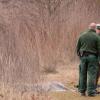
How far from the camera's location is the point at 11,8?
76.8 feet

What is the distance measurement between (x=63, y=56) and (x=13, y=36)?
4981mm

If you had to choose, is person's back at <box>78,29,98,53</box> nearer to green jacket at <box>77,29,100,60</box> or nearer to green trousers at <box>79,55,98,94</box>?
green jacket at <box>77,29,100,60</box>

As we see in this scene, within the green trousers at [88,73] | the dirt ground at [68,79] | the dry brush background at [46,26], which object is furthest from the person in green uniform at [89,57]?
the dry brush background at [46,26]

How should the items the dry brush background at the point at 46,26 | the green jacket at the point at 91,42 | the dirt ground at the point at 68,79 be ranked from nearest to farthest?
1. the green jacket at the point at 91,42
2. the dirt ground at the point at 68,79
3. the dry brush background at the point at 46,26

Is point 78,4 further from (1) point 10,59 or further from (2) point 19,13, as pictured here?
(1) point 10,59

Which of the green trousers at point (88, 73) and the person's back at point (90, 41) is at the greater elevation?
the person's back at point (90, 41)

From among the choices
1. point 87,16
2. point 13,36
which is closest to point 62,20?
point 87,16

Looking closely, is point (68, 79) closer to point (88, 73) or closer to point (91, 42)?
point (88, 73)

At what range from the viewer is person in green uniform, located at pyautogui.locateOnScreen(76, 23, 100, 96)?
15.1 meters

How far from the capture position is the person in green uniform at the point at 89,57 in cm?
1512

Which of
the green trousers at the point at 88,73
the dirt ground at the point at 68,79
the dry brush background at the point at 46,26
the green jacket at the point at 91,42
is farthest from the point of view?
the dry brush background at the point at 46,26

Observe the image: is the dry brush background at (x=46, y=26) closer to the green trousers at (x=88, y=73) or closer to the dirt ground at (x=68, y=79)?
the dirt ground at (x=68, y=79)

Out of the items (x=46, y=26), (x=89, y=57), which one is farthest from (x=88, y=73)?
(x=46, y=26)

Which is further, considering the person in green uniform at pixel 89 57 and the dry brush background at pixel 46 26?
the dry brush background at pixel 46 26
